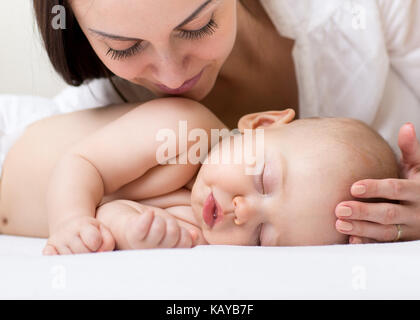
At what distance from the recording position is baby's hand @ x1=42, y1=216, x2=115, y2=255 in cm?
91

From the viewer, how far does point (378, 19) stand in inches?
53.5

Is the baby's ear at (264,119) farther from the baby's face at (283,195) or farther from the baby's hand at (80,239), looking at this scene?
the baby's hand at (80,239)

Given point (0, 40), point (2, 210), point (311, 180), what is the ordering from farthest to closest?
1. point (0, 40)
2. point (2, 210)
3. point (311, 180)

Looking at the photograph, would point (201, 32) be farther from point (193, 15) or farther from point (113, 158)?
point (113, 158)

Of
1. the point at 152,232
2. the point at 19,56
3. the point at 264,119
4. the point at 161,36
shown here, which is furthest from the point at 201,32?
the point at 19,56

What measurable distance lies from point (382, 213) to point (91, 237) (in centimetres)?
49

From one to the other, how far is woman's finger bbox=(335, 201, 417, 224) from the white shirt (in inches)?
20.8

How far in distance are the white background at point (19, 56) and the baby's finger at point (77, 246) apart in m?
1.17

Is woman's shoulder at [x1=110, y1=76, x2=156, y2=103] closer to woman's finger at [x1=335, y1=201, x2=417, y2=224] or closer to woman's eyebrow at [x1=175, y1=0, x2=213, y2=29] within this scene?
woman's eyebrow at [x1=175, y1=0, x2=213, y2=29]

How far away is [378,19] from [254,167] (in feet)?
2.06
